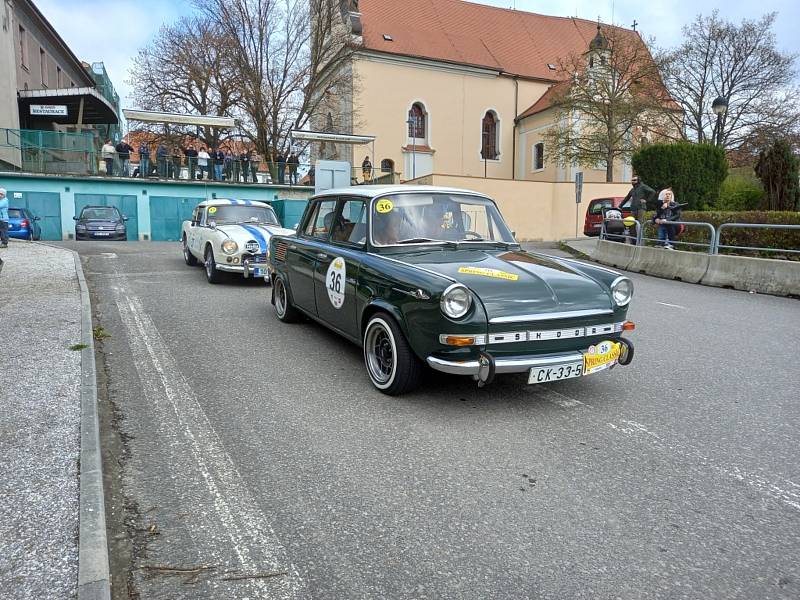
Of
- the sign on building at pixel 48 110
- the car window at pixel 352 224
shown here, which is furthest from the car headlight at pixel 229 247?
the sign on building at pixel 48 110

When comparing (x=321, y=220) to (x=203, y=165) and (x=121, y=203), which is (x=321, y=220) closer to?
(x=203, y=165)

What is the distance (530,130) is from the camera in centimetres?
4388

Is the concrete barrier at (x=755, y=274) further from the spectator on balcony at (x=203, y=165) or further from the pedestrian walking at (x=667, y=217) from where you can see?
the spectator on balcony at (x=203, y=165)

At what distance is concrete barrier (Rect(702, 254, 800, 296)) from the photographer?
35.9 ft

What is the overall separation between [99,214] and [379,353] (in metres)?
21.3

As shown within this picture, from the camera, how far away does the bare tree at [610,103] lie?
3158 cm

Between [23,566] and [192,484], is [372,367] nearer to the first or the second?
[192,484]

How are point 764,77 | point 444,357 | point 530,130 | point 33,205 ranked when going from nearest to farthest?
point 444,357 < point 33,205 < point 764,77 < point 530,130

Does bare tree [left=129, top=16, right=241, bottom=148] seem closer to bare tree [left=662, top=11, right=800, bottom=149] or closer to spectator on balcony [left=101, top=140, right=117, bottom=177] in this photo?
spectator on balcony [left=101, top=140, right=117, bottom=177]

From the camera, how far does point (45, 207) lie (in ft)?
90.4

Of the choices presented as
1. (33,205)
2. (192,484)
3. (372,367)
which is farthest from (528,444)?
Answer: (33,205)

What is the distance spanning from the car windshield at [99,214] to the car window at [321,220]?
61.8 ft

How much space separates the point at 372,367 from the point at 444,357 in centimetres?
91

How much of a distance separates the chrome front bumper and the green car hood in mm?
311
